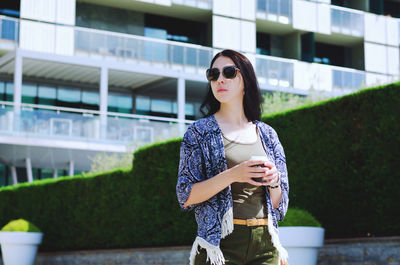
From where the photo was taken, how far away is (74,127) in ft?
70.6

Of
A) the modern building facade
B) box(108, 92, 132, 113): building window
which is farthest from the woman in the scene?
box(108, 92, 132, 113): building window

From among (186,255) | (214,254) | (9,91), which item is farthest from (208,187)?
(9,91)

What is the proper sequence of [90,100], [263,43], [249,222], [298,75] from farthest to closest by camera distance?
1. [263,43]
2. [298,75]
3. [90,100]
4. [249,222]

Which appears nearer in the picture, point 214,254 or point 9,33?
point 214,254

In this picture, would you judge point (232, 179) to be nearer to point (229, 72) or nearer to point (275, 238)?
point (275, 238)

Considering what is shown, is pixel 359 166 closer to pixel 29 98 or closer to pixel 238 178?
pixel 238 178

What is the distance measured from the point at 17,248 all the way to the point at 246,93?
1134cm

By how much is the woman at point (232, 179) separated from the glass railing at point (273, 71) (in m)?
25.5

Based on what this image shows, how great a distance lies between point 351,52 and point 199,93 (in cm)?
994

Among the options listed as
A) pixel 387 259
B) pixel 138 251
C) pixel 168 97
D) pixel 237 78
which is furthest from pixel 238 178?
pixel 168 97

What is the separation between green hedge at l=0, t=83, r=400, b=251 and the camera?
727 cm

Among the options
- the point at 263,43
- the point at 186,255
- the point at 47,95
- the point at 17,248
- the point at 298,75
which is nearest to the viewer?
the point at 186,255

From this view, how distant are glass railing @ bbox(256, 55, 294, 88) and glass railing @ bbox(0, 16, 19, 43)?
1113 cm

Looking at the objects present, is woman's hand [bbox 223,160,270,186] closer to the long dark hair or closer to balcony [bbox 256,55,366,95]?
the long dark hair
